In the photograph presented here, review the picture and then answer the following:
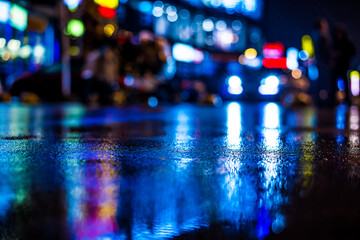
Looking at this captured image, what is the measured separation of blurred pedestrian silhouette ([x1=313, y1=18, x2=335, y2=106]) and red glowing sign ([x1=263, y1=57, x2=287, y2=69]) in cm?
Result: 3461

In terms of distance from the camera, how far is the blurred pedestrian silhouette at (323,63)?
11945mm

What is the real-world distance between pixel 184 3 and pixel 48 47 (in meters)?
19.5

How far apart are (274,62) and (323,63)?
3673 cm

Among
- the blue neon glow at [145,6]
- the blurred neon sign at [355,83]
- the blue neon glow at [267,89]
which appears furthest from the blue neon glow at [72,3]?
the blue neon glow at [267,89]

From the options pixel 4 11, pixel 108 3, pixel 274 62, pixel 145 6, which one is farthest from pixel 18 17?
pixel 274 62

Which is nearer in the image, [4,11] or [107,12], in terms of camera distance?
[4,11]

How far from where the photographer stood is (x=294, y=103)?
47.4ft

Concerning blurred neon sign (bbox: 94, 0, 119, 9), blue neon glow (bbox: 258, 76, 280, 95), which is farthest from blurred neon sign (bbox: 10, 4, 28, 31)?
blue neon glow (bbox: 258, 76, 280, 95)

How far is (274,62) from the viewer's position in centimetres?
4847

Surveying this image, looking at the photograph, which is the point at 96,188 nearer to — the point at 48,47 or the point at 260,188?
the point at 260,188

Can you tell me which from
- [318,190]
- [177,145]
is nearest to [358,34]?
[177,145]

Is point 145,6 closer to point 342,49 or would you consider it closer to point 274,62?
point 274,62

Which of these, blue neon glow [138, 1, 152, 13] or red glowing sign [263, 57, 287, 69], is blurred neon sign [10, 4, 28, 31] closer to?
blue neon glow [138, 1, 152, 13]

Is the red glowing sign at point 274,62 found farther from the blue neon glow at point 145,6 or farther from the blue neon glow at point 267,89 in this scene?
the blue neon glow at point 145,6
